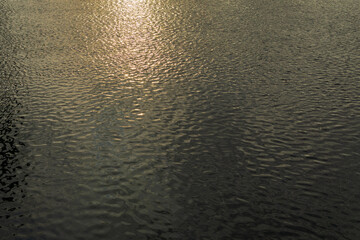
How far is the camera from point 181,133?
893 inches

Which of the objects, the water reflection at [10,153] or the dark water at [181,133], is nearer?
the dark water at [181,133]

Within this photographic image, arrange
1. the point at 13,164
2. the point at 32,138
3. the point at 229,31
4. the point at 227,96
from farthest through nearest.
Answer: the point at 229,31, the point at 227,96, the point at 32,138, the point at 13,164

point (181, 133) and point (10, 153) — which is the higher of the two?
point (10, 153)

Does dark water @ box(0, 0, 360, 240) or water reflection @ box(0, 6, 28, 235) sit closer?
dark water @ box(0, 0, 360, 240)

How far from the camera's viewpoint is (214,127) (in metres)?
23.4

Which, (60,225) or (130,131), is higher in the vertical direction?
(130,131)

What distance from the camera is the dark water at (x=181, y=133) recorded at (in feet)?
52.2

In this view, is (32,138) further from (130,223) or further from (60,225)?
(130,223)

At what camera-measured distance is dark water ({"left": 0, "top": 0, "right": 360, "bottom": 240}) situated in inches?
627

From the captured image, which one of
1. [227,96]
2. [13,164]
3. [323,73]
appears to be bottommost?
[13,164]

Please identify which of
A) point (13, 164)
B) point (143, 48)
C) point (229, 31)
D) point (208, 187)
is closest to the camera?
point (208, 187)

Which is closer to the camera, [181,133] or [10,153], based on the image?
[10,153]

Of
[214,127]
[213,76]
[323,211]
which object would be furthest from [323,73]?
[323,211]

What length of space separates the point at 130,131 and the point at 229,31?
25490 mm
